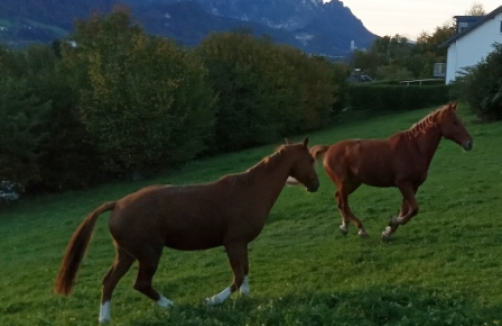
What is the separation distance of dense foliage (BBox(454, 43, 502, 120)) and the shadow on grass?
2787 cm

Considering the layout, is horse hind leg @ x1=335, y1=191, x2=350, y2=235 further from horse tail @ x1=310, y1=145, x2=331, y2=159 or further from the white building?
the white building

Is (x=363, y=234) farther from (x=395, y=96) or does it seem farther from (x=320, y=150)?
(x=395, y=96)

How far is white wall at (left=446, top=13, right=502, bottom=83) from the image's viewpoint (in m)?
66.5

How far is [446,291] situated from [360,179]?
433 cm

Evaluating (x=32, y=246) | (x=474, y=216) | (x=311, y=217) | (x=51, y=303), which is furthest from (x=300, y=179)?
(x=32, y=246)

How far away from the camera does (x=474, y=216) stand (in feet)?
47.7

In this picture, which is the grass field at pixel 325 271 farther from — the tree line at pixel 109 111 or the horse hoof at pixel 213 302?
the tree line at pixel 109 111

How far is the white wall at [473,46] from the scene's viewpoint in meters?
66.5

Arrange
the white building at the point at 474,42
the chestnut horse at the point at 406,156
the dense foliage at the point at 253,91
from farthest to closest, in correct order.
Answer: the white building at the point at 474,42, the dense foliage at the point at 253,91, the chestnut horse at the point at 406,156

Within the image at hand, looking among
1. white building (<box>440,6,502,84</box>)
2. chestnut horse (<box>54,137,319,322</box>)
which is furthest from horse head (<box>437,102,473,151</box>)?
white building (<box>440,6,502,84</box>)

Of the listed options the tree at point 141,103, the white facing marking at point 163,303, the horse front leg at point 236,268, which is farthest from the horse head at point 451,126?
the tree at point 141,103

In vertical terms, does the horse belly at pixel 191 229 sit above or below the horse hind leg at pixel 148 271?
above

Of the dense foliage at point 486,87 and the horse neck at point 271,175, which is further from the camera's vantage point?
the dense foliage at point 486,87

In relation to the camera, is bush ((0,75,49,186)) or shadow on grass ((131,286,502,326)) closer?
shadow on grass ((131,286,502,326))
